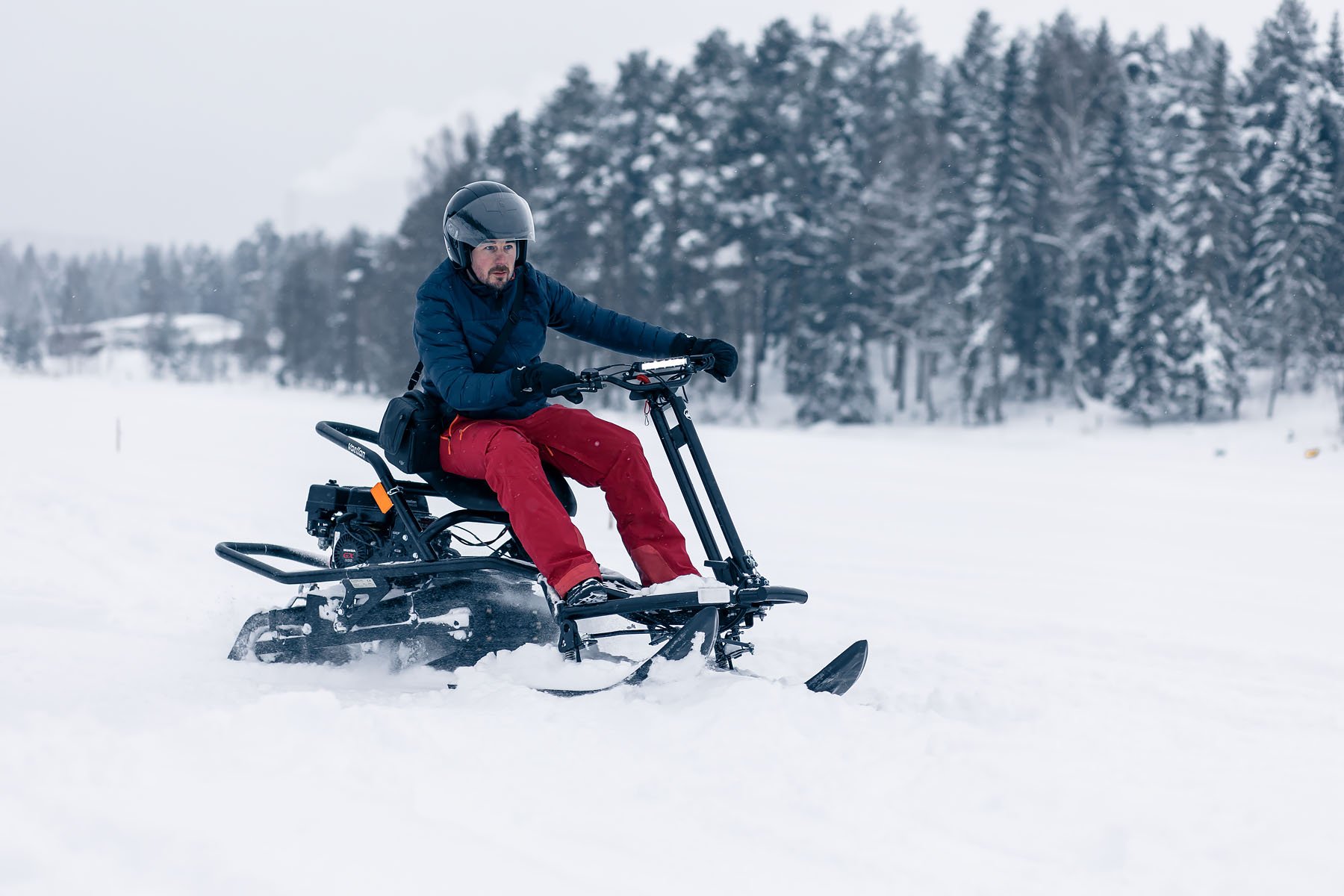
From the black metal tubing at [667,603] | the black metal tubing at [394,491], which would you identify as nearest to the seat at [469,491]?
the black metal tubing at [394,491]

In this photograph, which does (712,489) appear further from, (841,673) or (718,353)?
(841,673)

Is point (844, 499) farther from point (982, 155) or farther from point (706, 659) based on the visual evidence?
point (982, 155)

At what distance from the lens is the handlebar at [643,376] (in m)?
4.03

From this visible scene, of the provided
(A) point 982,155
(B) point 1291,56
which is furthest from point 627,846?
(B) point 1291,56

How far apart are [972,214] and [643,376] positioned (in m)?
34.1

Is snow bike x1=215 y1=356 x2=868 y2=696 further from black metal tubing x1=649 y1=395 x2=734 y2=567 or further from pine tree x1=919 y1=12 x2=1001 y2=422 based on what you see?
pine tree x1=919 y1=12 x2=1001 y2=422

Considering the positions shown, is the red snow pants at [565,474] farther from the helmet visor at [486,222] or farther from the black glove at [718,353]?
the helmet visor at [486,222]

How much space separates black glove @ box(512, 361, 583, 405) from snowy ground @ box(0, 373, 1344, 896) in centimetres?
99

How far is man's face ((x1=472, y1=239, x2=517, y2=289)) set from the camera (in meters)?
4.43

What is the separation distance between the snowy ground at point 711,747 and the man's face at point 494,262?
1.54m

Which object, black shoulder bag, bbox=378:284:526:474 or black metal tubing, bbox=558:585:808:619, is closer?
black metal tubing, bbox=558:585:808:619

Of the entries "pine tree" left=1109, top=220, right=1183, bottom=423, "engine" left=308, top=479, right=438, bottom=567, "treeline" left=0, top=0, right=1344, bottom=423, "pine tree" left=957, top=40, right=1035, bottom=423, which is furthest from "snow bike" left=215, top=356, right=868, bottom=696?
"pine tree" left=957, top=40, right=1035, bottom=423

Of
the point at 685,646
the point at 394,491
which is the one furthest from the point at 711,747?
the point at 394,491

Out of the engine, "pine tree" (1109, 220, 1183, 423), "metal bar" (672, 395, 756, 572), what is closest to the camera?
"metal bar" (672, 395, 756, 572)
